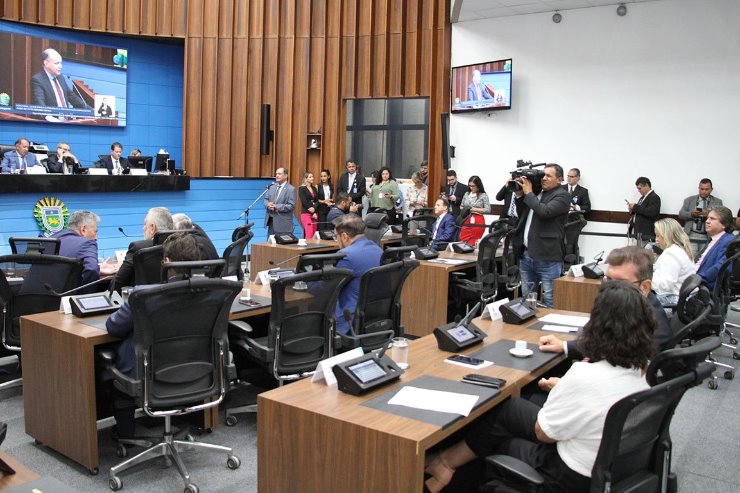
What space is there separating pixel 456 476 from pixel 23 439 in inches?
96.9

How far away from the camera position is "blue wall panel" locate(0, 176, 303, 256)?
27.9 feet

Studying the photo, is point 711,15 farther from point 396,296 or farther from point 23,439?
point 23,439

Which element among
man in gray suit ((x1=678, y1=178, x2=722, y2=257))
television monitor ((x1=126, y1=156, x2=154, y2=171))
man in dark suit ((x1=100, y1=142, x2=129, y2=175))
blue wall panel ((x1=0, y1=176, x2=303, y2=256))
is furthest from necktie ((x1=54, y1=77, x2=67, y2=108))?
man in gray suit ((x1=678, y1=178, x2=722, y2=257))

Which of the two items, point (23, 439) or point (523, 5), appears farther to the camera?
point (523, 5)

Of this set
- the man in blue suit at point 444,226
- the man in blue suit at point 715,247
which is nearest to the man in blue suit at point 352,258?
the man in blue suit at point 715,247

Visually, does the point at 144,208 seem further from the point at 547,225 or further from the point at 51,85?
the point at 547,225

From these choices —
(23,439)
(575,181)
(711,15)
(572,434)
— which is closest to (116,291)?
(23,439)

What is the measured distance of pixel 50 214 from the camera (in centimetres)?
874

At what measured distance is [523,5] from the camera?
1042cm

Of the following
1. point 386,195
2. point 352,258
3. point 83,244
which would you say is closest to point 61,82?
point 386,195

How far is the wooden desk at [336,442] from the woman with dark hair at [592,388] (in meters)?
0.28

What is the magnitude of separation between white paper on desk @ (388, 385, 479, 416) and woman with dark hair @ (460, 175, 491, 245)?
647 centimetres

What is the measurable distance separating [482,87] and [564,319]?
304 inches

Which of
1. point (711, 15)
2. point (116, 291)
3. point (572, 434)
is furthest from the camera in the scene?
point (711, 15)
